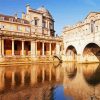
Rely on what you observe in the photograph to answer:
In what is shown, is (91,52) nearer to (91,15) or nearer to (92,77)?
(91,15)

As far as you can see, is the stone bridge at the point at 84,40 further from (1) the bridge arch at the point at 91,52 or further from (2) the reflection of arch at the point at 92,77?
(2) the reflection of arch at the point at 92,77

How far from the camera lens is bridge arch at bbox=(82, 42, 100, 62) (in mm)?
47150

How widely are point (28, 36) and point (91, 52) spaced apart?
1811 centimetres

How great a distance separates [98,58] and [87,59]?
4.83 meters

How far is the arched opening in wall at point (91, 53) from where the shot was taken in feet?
155

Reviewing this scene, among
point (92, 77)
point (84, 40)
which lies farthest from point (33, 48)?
point (92, 77)

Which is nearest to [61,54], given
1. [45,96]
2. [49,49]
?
[49,49]

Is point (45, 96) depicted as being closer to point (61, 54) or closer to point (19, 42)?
point (19, 42)

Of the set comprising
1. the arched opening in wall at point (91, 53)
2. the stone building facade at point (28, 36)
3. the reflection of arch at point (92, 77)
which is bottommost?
the reflection of arch at point (92, 77)

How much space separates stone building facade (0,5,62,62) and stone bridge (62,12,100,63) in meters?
3.70

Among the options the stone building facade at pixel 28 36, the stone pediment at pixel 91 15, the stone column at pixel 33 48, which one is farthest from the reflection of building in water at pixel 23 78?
the stone pediment at pixel 91 15

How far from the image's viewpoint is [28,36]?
47.7 meters

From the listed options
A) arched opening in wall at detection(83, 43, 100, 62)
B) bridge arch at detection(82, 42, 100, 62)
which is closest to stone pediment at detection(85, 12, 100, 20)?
bridge arch at detection(82, 42, 100, 62)

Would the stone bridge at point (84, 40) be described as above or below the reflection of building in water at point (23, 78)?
above
